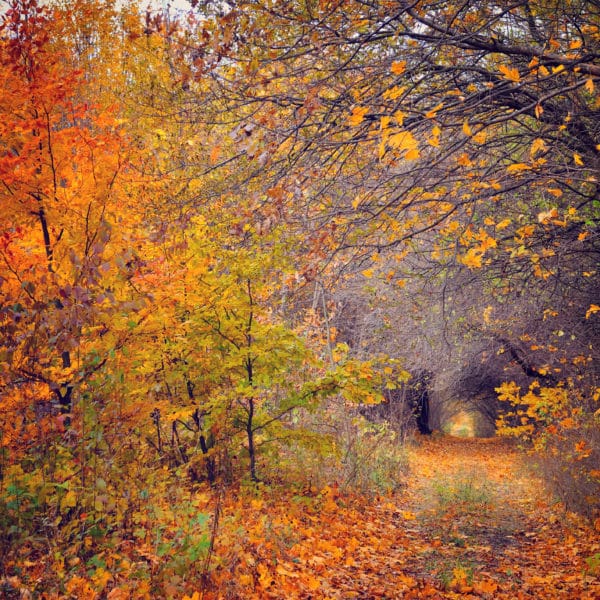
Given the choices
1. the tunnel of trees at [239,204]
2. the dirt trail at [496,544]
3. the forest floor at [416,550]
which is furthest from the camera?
the dirt trail at [496,544]

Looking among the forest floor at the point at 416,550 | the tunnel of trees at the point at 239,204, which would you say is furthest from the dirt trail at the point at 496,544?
the tunnel of trees at the point at 239,204

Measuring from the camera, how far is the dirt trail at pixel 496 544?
187 inches

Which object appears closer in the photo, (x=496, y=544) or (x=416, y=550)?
(x=416, y=550)

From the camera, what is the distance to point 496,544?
661 cm

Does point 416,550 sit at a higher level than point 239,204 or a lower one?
lower

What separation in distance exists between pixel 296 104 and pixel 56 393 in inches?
135

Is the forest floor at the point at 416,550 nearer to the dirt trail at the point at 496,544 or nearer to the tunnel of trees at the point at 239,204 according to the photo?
the dirt trail at the point at 496,544

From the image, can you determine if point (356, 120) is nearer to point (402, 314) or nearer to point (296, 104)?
point (296, 104)

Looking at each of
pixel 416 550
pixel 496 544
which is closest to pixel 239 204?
pixel 416 550

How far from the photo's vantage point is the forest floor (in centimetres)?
463

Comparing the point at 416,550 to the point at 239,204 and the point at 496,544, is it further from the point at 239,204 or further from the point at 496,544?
the point at 239,204

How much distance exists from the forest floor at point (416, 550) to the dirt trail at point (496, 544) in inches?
0.5

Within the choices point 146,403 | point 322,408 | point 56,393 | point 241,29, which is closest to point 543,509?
point 322,408

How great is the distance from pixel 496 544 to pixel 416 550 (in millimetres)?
1117
